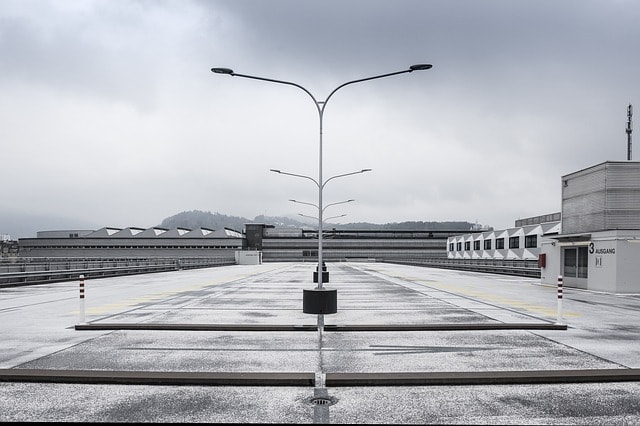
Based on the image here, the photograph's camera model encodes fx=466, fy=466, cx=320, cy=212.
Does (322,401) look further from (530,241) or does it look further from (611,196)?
(530,241)

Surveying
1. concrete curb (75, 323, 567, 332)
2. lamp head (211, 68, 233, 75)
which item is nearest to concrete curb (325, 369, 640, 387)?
concrete curb (75, 323, 567, 332)

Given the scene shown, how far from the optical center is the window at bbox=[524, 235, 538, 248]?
6799cm

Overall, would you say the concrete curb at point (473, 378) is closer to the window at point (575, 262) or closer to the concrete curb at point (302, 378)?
the concrete curb at point (302, 378)

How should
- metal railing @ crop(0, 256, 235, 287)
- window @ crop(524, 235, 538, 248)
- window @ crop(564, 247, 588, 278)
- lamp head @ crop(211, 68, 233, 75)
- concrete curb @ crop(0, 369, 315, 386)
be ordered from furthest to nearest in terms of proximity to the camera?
window @ crop(524, 235, 538, 248)
metal railing @ crop(0, 256, 235, 287)
window @ crop(564, 247, 588, 278)
lamp head @ crop(211, 68, 233, 75)
concrete curb @ crop(0, 369, 315, 386)

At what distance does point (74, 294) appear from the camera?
2270cm

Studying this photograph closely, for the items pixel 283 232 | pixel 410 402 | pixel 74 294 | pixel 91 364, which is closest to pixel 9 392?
pixel 91 364

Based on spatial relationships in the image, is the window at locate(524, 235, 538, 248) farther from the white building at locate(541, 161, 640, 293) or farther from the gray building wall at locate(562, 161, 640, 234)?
the gray building wall at locate(562, 161, 640, 234)

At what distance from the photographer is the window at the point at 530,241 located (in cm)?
6799

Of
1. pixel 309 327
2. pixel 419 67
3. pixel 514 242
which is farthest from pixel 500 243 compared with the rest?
pixel 309 327

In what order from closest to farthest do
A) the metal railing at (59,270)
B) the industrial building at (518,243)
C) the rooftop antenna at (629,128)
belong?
the industrial building at (518,243) → the metal railing at (59,270) → the rooftop antenna at (629,128)

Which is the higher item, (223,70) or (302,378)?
(223,70)

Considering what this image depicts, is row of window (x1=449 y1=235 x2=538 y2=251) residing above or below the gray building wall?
below

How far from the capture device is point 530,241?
2744 inches

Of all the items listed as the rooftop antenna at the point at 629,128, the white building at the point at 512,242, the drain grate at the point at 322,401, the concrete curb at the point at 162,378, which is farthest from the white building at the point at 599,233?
the white building at the point at 512,242
